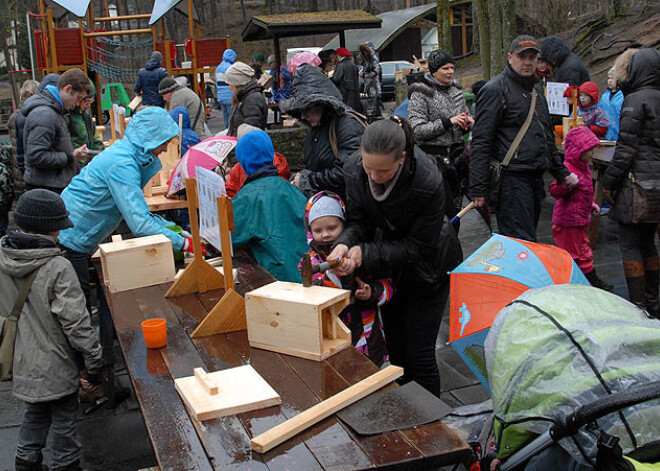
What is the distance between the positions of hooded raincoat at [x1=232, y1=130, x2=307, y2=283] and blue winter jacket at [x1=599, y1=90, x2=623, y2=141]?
534cm

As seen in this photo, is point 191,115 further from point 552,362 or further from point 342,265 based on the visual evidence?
point 552,362

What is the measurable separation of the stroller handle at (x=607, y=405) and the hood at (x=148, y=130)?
3384mm

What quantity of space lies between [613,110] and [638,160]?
11.9ft

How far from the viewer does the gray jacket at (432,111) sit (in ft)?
19.2

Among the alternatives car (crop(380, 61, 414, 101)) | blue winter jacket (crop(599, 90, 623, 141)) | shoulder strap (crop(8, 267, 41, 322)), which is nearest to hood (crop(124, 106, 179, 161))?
shoulder strap (crop(8, 267, 41, 322))

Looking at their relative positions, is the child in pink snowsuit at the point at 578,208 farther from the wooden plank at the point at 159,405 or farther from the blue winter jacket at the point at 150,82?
the blue winter jacket at the point at 150,82

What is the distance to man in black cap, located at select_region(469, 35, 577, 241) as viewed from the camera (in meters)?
4.96

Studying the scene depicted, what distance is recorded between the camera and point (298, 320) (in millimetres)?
2900

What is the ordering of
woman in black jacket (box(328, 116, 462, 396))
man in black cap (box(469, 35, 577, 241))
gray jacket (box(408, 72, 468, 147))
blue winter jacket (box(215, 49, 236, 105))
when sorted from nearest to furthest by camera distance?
woman in black jacket (box(328, 116, 462, 396)) < man in black cap (box(469, 35, 577, 241)) < gray jacket (box(408, 72, 468, 147)) < blue winter jacket (box(215, 49, 236, 105))

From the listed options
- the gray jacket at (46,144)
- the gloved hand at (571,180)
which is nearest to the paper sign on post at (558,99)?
the gloved hand at (571,180)

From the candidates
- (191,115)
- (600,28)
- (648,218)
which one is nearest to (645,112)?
(648,218)

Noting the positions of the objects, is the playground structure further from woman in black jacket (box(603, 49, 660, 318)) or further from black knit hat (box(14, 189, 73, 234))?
woman in black jacket (box(603, 49, 660, 318))

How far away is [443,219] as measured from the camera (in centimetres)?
347

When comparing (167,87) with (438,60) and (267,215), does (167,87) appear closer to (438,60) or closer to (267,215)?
(438,60)
